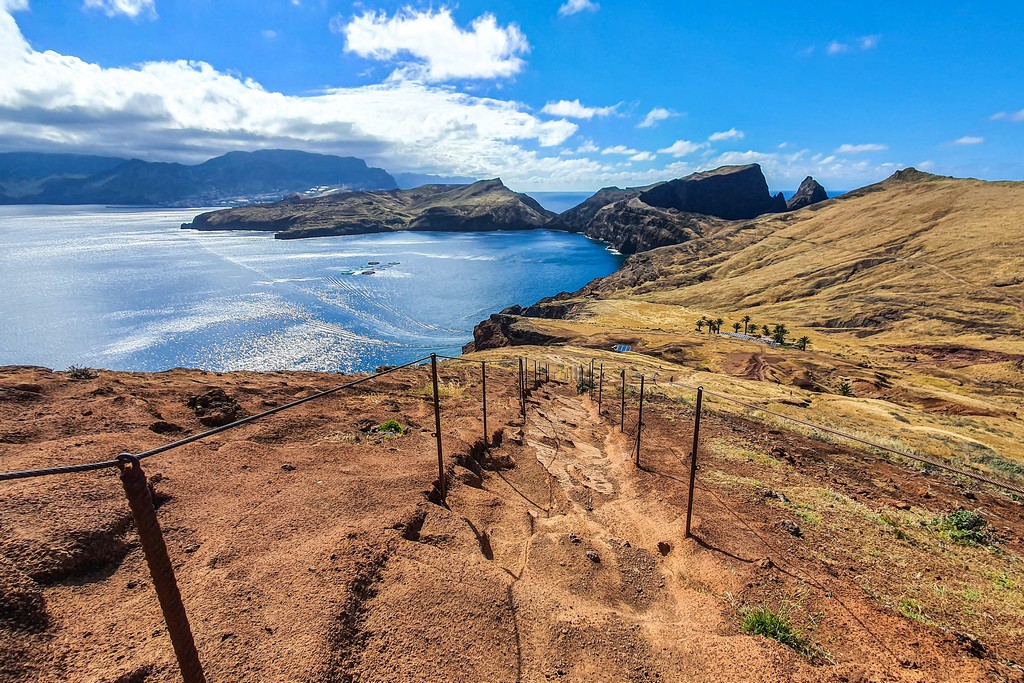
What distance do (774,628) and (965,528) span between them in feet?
42.1

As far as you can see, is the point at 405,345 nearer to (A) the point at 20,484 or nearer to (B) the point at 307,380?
(B) the point at 307,380

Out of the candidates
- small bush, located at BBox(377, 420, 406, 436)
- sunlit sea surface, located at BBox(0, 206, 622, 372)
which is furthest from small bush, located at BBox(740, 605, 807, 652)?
sunlit sea surface, located at BBox(0, 206, 622, 372)

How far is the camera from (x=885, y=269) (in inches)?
4451

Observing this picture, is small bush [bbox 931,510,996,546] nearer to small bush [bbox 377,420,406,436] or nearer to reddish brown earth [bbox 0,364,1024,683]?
reddish brown earth [bbox 0,364,1024,683]

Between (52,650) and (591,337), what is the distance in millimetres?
71413

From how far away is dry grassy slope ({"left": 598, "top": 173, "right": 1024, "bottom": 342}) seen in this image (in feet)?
292

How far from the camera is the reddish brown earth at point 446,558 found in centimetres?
900

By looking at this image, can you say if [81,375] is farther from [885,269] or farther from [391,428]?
[885,269]

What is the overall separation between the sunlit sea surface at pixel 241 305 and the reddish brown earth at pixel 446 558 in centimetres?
6600

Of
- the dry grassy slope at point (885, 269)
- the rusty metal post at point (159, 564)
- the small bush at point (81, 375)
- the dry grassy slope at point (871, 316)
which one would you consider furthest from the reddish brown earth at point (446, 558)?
the dry grassy slope at point (885, 269)

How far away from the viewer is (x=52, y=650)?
7973 millimetres

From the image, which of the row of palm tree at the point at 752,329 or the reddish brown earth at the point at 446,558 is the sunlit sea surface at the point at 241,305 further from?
the reddish brown earth at the point at 446,558

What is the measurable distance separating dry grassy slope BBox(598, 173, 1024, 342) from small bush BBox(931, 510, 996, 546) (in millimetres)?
83700

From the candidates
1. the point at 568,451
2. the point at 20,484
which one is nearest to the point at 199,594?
the point at 20,484
